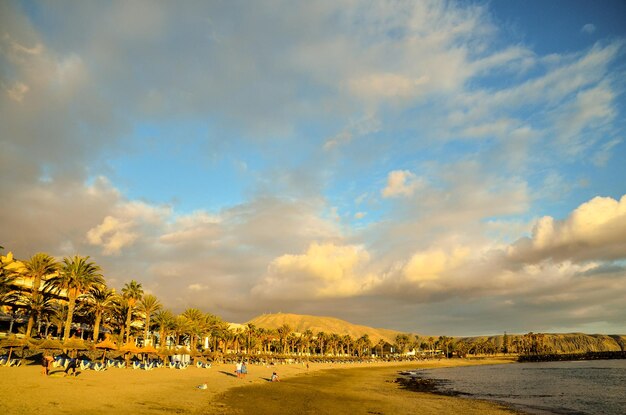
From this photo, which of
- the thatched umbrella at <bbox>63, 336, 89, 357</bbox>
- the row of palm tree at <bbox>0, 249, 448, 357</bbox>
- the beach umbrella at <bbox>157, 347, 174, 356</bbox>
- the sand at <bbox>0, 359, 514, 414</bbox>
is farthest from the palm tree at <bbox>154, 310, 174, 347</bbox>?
the sand at <bbox>0, 359, 514, 414</bbox>

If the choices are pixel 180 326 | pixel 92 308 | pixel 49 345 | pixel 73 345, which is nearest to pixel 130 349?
pixel 73 345

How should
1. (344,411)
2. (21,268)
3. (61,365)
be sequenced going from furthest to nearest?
(21,268) < (61,365) < (344,411)

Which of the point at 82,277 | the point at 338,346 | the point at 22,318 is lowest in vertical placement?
the point at 338,346

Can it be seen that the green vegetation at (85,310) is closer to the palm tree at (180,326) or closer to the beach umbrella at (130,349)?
the palm tree at (180,326)

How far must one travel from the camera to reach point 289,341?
15500 centimetres

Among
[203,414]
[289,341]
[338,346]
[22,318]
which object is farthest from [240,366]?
[338,346]

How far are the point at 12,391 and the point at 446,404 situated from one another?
110ft

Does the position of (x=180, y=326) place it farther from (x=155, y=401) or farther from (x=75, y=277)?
(x=155, y=401)

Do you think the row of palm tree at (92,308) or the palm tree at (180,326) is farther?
the palm tree at (180,326)

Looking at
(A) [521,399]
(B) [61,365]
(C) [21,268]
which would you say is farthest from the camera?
(C) [21,268]

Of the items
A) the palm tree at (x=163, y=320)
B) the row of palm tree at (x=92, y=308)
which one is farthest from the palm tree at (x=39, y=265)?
the palm tree at (x=163, y=320)

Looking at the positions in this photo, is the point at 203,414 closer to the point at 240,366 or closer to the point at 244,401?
the point at 244,401

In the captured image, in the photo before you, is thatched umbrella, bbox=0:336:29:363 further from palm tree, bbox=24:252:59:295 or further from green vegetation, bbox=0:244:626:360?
palm tree, bbox=24:252:59:295

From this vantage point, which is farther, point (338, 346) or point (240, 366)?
point (338, 346)
